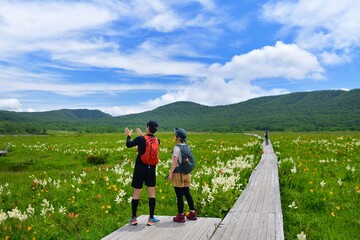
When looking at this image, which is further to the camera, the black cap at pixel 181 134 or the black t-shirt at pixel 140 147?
the black cap at pixel 181 134

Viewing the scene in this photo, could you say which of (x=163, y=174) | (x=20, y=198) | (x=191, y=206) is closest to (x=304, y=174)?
(x=163, y=174)

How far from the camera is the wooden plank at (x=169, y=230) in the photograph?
617cm

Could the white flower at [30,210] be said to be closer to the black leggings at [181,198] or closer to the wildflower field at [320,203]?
the black leggings at [181,198]

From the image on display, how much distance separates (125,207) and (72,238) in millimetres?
2414

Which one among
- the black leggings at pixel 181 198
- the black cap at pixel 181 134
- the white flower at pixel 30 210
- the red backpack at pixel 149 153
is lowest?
the white flower at pixel 30 210

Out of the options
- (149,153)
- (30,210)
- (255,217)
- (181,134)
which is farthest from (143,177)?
(30,210)

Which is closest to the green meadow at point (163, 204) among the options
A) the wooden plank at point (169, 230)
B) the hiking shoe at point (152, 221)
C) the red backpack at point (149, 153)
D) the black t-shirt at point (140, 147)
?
the wooden plank at point (169, 230)

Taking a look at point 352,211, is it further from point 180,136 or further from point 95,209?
point 95,209

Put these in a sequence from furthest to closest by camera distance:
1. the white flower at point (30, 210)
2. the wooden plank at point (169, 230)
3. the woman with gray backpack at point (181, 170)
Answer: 1. the white flower at point (30, 210)
2. the woman with gray backpack at point (181, 170)
3. the wooden plank at point (169, 230)

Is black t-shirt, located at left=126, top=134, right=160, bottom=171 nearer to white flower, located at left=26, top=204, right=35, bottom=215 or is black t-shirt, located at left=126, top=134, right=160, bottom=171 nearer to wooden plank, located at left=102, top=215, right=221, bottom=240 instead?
wooden plank, located at left=102, top=215, right=221, bottom=240

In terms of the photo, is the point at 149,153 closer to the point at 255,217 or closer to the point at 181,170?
the point at 181,170

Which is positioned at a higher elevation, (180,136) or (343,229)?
(180,136)

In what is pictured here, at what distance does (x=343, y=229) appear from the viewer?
6941 mm

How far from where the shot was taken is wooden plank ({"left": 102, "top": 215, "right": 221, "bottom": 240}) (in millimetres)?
6169
